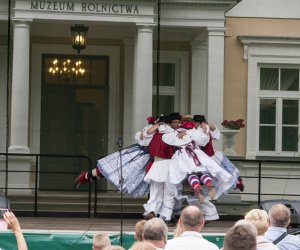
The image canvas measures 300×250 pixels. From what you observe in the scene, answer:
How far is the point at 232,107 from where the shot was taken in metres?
19.3

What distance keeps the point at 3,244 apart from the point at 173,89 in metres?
8.28

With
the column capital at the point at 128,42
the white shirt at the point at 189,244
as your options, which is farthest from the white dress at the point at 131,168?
the white shirt at the point at 189,244

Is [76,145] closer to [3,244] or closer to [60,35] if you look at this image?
[60,35]

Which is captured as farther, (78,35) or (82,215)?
(78,35)

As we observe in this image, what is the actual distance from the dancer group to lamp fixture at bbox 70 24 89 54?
3492mm

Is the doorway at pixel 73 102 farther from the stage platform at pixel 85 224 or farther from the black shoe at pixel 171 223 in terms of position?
the black shoe at pixel 171 223

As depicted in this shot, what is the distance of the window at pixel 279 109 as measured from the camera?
1945 cm

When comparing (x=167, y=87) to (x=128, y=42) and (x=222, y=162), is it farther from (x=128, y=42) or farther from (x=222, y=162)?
(x=222, y=162)

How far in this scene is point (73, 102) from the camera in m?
19.8

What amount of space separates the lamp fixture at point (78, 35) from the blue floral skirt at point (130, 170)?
353 cm

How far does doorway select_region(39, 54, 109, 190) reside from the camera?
19.2m

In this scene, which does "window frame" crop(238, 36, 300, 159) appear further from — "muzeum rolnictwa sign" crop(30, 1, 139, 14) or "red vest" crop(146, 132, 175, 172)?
"red vest" crop(146, 132, 175, 172)

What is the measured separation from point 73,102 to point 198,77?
2.68 m

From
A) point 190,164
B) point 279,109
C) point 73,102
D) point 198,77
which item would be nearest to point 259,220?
point 190,164
